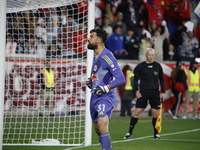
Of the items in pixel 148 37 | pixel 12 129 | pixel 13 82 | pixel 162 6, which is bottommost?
pixel 12 129

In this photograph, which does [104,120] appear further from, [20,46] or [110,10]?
[110,10]

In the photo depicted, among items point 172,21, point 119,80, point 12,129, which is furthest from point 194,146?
point 172,21

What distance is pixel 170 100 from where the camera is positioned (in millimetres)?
18500

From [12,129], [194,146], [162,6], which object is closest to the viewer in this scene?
[194,146]

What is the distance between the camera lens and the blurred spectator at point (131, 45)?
18.5 metres

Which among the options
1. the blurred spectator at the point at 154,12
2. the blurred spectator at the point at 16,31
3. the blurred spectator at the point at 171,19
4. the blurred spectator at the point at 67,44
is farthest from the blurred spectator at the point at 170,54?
the blurred spectator at the point at 16,31

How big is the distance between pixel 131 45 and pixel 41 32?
5.32 metres

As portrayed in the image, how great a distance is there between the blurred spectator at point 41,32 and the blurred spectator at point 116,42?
14.2 ft

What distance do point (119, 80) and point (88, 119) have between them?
9.57 feet

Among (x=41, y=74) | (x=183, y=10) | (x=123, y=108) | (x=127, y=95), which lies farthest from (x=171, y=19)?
(x=41, y=74)

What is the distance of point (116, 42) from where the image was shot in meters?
18.3

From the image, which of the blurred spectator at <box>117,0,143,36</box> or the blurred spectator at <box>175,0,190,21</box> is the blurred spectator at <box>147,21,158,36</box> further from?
the blurred spectator at <box>175,0,190,21</box>

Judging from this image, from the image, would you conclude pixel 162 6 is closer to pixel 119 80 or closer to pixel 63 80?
pixel 63 80

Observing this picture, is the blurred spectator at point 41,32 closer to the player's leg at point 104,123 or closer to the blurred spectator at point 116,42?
the blurred spectator at point 116,42
